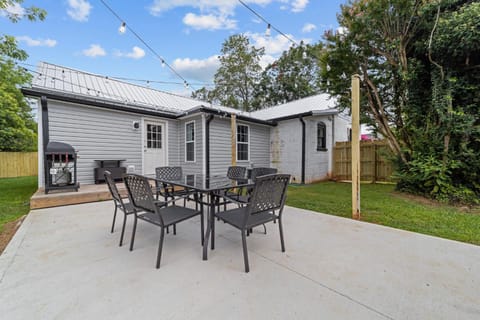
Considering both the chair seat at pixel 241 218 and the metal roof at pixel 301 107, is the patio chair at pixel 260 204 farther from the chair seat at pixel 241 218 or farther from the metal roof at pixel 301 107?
the metal roof at pixel 301 107

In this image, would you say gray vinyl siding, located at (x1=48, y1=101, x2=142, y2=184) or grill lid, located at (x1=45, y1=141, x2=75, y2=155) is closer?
grill lid, located at (x1=45, y1=141, x2=75, y2=155)

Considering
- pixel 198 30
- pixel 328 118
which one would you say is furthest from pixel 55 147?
pixel 328 118

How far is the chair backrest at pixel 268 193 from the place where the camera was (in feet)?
6.91

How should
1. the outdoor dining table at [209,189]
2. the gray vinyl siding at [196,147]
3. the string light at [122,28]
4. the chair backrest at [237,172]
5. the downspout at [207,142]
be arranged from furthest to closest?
1. the gray vinyl siding at [196,147]
2. the downspout at [207,142]
3. the string light at [122,28]
4. the chair backrest at [237,172]
5. the outdoor dining table at [209,189]

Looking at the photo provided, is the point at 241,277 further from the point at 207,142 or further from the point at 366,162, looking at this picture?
the point at 366,162

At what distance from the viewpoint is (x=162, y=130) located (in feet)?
24.3

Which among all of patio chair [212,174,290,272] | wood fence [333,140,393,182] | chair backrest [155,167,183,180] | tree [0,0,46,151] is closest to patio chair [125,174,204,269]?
patio chair [212,174,290,272]

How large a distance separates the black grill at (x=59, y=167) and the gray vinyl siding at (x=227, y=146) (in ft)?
12.7

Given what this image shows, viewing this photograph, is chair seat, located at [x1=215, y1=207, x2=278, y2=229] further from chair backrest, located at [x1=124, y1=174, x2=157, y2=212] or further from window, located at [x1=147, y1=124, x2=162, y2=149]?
window, located at [x1=147, y1=124, x2=162, y2=149]

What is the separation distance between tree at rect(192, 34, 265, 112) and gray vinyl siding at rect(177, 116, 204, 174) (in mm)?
12275

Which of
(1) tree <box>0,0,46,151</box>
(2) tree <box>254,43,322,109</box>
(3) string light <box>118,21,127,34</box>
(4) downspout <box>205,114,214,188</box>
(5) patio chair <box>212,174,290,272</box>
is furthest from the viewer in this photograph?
(2) tree <box>254,43,322,109</box>

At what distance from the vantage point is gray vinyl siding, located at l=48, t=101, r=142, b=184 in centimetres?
544

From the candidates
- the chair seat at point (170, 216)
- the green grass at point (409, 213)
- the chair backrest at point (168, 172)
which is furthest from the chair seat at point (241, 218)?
the green grass at point (409, 213)

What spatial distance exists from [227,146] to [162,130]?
2418 mm
